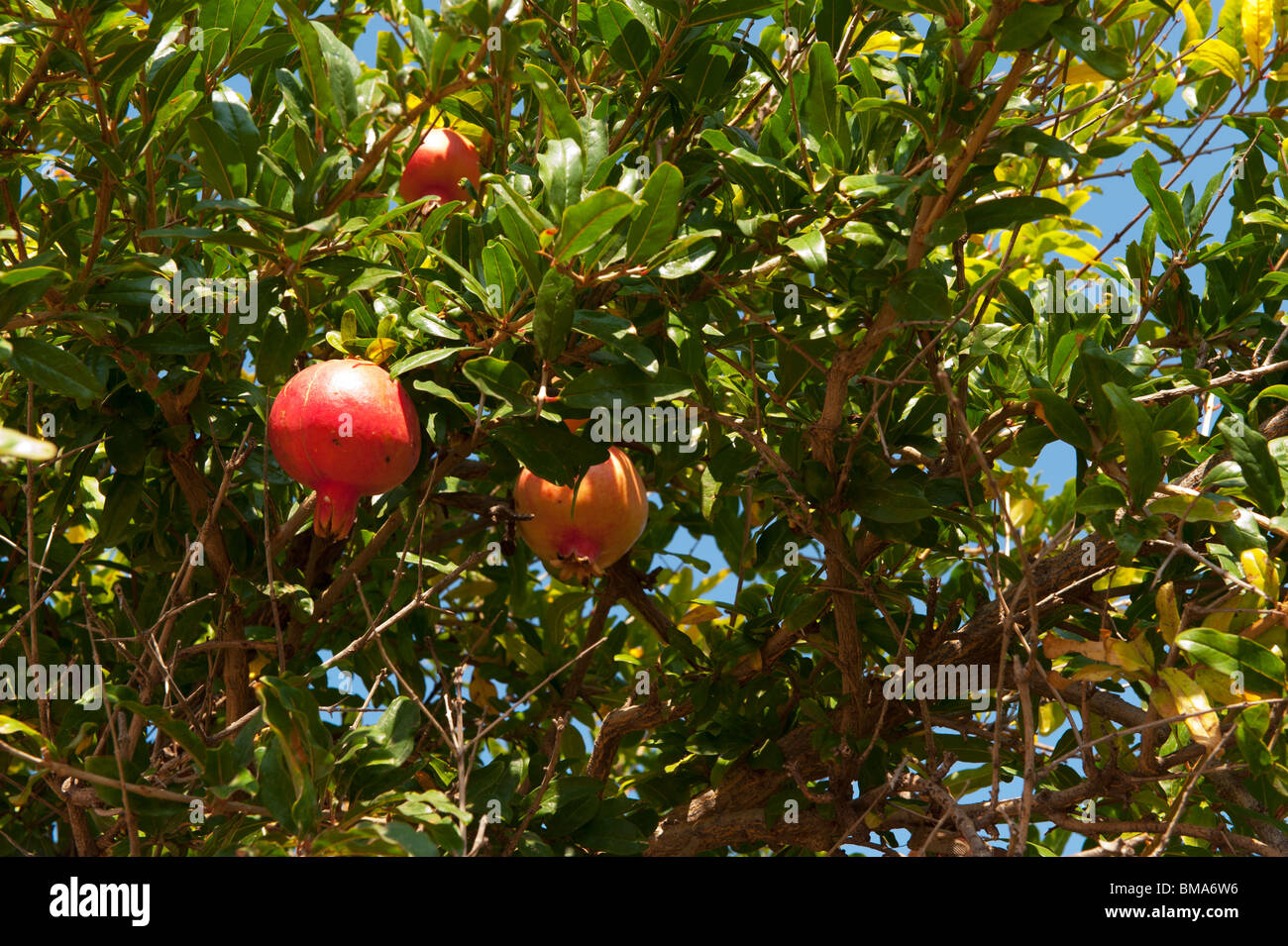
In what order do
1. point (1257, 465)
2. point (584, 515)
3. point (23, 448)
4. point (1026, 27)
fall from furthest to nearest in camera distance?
point (584, 515)
point (1257, 465)
point (1026, 27)
point (23, 448)

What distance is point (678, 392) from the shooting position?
1.86 meters

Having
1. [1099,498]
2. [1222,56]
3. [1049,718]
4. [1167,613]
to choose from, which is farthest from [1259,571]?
[1049,718]

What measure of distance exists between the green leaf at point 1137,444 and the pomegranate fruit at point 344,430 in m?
1.06

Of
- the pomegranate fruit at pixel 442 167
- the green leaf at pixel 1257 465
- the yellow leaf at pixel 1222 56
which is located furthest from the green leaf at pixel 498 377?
the yellow leaf at pixel 1222 56

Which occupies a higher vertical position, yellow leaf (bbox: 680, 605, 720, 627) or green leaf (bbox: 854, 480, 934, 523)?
green leaf (bbox: 854, 480, 934, 523)

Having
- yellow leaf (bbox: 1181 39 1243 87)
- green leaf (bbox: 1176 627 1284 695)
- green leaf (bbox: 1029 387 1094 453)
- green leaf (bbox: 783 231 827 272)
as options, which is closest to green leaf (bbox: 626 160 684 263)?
green leaf (bbox: 783 231 827 272)

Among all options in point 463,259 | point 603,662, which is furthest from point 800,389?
point 603,662

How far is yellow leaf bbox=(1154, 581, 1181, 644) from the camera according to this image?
182 centimetres

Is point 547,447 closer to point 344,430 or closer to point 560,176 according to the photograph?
point 344,430

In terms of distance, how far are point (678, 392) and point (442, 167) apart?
927 millimetres

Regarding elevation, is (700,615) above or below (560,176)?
below

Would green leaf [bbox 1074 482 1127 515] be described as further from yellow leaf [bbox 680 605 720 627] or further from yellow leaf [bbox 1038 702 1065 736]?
yellow leaf [bbox 1038 702 1065 736]

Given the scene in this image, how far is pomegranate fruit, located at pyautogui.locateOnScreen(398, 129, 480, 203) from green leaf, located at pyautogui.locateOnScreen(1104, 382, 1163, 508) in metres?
1.34

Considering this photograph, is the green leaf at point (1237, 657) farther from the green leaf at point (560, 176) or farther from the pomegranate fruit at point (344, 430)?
the pomegranate fruit at point (344, 430)
